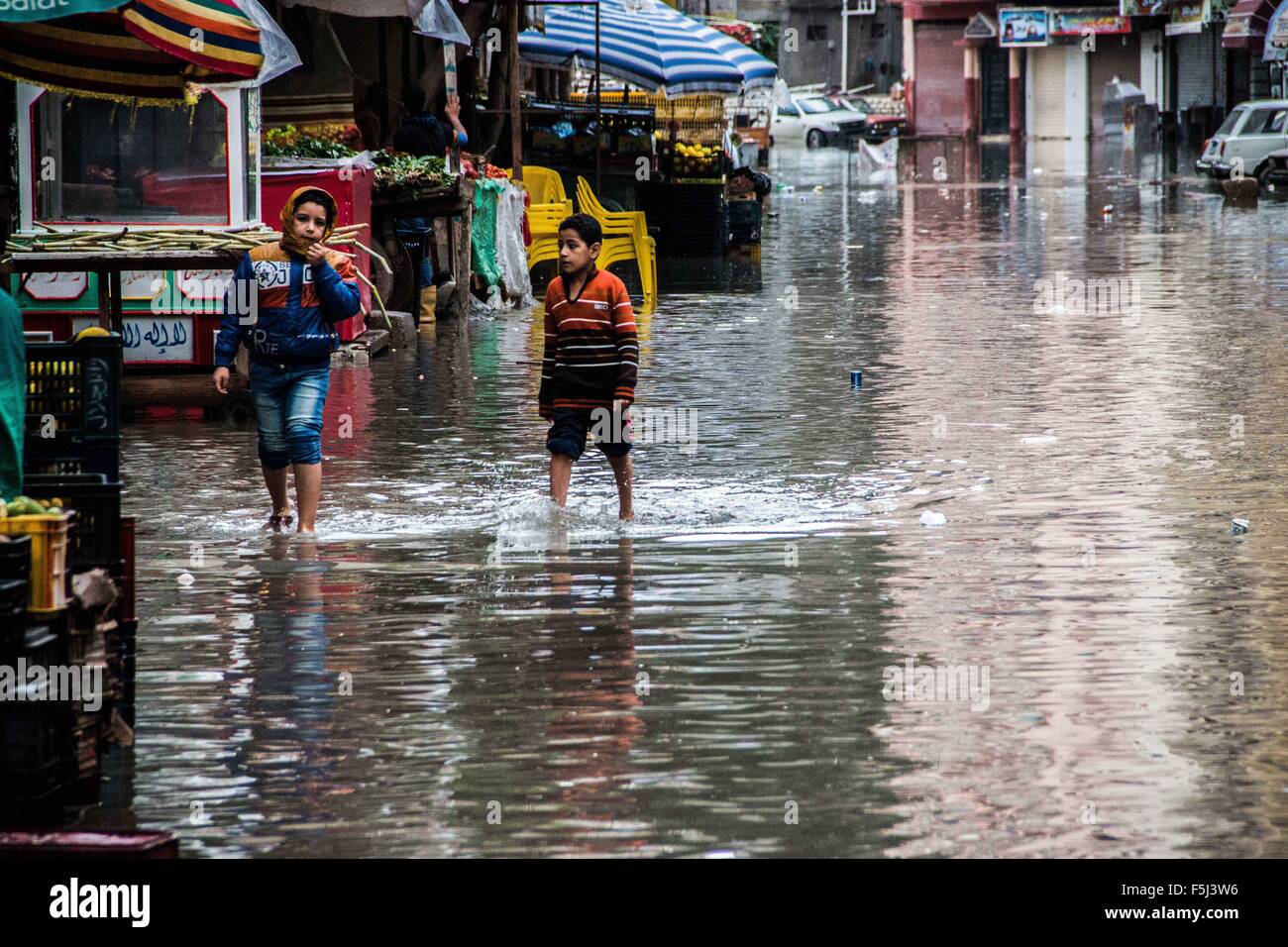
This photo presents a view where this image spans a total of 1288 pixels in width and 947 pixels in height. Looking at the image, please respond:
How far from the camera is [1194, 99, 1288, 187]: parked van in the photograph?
1516 inches

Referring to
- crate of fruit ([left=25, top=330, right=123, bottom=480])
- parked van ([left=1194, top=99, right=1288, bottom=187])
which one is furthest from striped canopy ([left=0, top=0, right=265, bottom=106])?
parked van ([left=1194, top=99, right=1288, bottom=187])

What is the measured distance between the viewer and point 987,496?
993cm

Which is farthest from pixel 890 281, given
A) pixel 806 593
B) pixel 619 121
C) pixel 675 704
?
pixel 675 704

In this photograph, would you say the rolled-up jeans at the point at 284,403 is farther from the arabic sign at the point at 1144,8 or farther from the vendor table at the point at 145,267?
the arabic sign at the point at 1144,8

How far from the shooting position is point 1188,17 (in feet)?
202

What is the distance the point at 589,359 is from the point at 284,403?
Answer: 1.33 metres

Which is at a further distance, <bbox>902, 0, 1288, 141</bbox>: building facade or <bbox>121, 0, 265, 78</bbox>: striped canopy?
<bbox>902, 0, 1288, 141</bbox>: building facade

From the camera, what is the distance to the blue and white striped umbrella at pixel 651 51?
85.0 feet

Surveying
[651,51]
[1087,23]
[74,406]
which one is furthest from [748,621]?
[1087,23]

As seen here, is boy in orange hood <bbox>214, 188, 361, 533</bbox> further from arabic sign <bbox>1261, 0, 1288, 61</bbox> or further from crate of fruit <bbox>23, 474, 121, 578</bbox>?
arabic sign <bbox>1261, 0, 1288, 61</bbox>

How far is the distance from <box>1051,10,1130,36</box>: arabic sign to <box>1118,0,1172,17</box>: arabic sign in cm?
150

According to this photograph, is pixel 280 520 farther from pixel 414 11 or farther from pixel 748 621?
pixel 414 11

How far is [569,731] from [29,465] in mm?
1726
